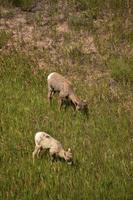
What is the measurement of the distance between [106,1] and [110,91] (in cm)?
492

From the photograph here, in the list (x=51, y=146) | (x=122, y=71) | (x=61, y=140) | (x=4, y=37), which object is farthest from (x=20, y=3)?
(x=51, y=146)

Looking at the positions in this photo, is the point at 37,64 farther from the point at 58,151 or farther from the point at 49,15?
the point at 58,151

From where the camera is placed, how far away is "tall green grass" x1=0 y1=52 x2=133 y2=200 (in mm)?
9617

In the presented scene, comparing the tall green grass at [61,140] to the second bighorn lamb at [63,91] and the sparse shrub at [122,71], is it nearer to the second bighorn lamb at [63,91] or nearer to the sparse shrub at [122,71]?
the second bighorn lamb at [63,91]

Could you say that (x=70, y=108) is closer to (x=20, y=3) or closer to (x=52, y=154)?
(x=52, y=154)

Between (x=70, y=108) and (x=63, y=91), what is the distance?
418 mm

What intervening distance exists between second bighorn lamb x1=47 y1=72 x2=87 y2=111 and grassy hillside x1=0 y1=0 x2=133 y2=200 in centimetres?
20

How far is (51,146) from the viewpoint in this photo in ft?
34.4

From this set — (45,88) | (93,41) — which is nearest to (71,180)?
(45,88)

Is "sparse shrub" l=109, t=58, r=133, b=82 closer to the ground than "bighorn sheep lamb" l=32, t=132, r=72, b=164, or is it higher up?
closer to the ground

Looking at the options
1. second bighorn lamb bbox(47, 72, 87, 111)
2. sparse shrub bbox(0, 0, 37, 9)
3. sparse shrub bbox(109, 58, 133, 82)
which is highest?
sparse shrub bbox(0, 0, 37, 9)

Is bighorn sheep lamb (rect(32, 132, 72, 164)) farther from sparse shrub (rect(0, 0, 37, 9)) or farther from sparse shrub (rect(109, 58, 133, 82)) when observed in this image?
sparse shrub (rect(0, 0, 37, 9))

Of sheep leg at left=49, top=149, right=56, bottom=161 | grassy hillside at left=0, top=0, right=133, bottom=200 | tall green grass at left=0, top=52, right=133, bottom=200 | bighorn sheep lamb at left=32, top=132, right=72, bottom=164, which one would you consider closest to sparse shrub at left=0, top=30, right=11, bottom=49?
grassy hillside at left=0, top=0, right=133, bottom=200

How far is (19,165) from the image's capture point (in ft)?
33.7
